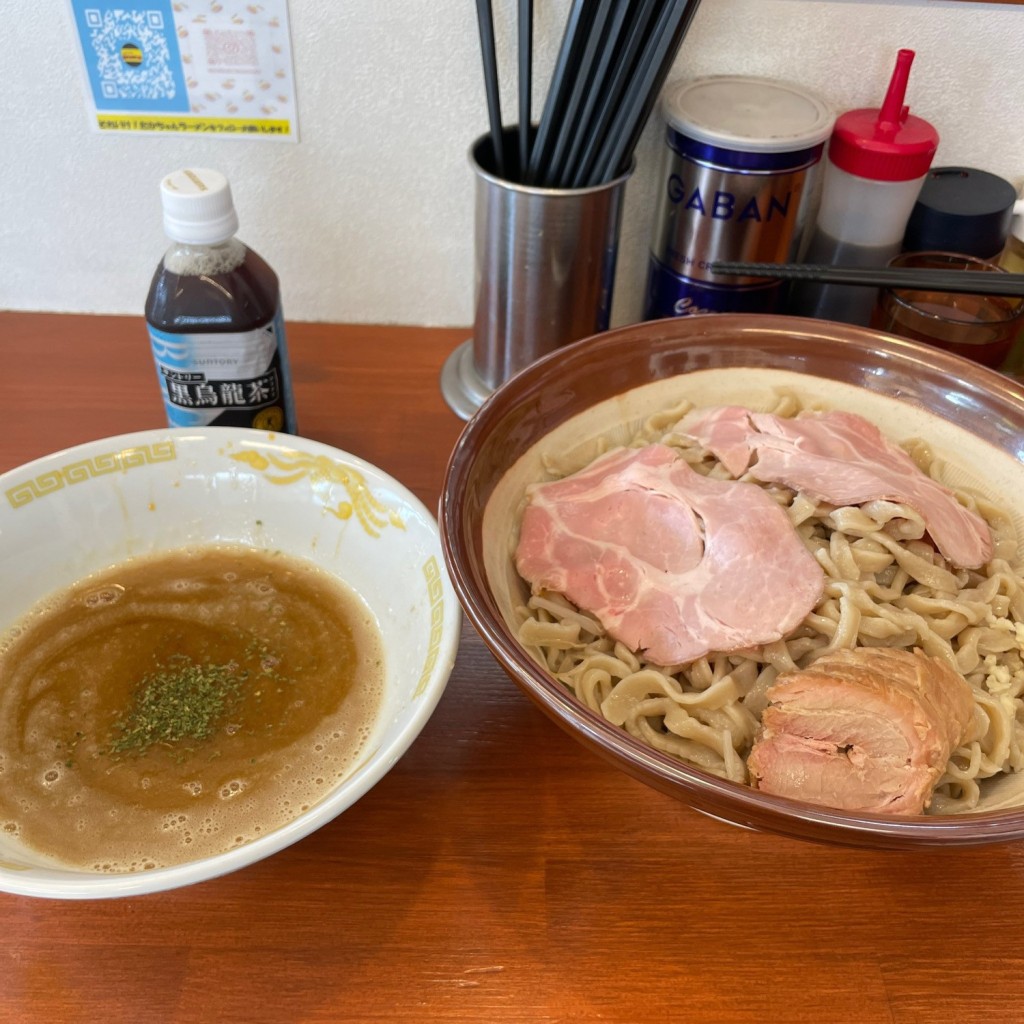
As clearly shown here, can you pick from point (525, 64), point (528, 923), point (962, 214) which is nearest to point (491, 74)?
point (525, 64)

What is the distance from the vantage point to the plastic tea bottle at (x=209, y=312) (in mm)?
963

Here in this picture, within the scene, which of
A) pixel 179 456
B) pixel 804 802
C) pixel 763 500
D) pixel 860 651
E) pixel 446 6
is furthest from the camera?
pixel 446 6

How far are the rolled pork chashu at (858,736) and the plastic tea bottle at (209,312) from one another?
68cm

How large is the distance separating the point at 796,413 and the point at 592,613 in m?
0.38

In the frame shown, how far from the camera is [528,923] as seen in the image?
0.78 meters

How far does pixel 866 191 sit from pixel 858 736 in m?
0.75

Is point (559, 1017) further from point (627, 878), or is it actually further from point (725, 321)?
point (725, 321)

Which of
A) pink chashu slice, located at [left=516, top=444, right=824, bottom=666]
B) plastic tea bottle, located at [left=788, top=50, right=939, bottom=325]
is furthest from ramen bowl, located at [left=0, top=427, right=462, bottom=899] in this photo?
plastic tea bottle, located at [left=788, top=50, right=939, bottom=325]

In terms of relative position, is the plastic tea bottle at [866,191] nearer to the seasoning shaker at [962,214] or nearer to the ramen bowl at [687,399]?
the seasoning shaker at [962,214]

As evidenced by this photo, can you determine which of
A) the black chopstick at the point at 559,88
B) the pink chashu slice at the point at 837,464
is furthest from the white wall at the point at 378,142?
the pink chashu slice at the point at 837,464

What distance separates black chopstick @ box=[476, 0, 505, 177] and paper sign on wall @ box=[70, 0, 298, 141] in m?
0.27

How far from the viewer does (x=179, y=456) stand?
1036 mm

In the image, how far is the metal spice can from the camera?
1.09 metres

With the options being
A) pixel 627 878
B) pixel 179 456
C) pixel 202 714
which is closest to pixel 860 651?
pixel 627 878
